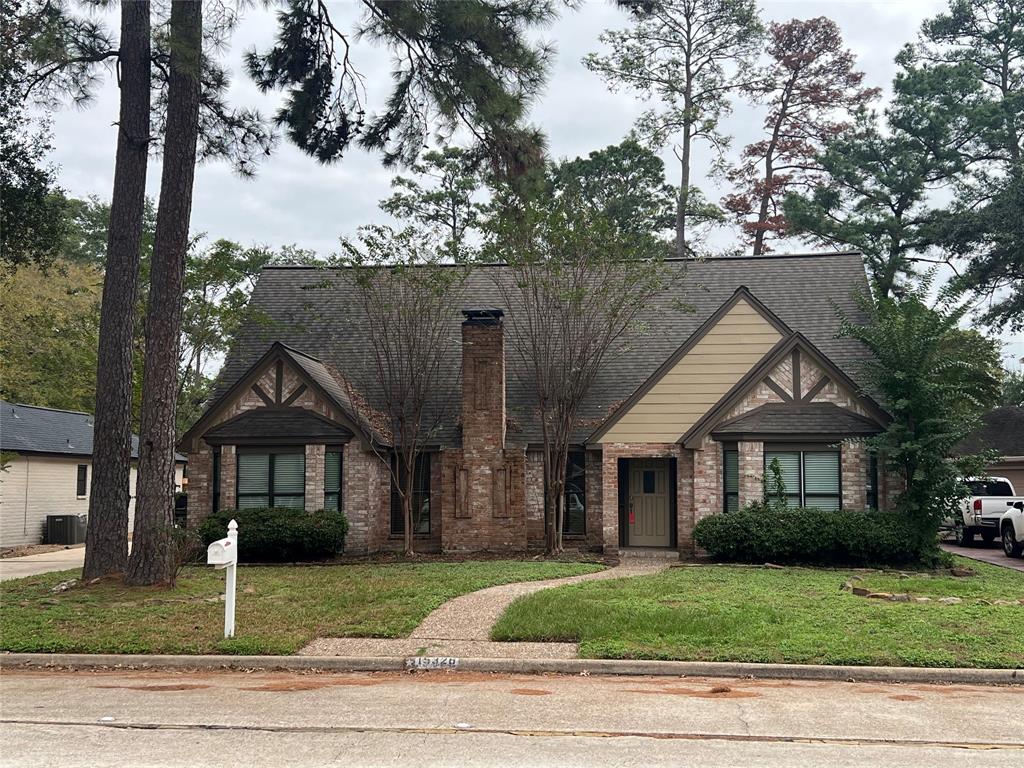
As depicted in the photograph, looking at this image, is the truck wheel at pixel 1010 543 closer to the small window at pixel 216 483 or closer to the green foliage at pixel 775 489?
the green foliage at pixel 775 489

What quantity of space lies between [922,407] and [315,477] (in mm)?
12689

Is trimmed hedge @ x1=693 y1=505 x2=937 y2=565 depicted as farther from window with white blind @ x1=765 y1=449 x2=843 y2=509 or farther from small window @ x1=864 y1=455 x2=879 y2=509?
small window @ x1=864 y1=455 x2=879 y2=509

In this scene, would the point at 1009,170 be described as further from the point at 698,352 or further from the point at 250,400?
the point at 250,400

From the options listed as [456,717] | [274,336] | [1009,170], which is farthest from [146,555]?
[1009,170]

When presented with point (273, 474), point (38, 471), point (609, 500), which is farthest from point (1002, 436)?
point (38, 471)

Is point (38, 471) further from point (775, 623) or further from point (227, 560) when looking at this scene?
point (775, 623)

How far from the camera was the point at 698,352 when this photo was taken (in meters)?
21.8

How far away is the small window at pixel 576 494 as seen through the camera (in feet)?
74.2

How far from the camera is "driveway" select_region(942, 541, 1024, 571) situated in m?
21.0

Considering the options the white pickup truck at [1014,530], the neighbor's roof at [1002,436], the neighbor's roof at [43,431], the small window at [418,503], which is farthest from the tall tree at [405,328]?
the neighbor's roof at [1002,436]

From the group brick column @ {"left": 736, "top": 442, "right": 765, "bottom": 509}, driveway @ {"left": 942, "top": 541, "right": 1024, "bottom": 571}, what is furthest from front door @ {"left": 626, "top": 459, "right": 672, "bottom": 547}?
driveway @ {"left": 942, "top": 541, "right": 1024, "bottom": 571}

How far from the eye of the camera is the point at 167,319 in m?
15.5

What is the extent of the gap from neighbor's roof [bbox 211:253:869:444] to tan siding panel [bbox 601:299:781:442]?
1399 millimetres

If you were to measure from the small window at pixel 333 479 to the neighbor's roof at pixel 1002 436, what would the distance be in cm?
2187
